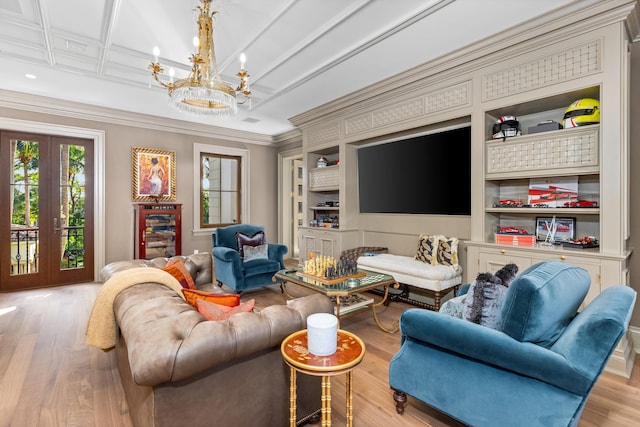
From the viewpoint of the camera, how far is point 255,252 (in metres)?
4.43

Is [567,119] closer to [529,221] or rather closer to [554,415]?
[529,221]

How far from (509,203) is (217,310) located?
2.97 meters

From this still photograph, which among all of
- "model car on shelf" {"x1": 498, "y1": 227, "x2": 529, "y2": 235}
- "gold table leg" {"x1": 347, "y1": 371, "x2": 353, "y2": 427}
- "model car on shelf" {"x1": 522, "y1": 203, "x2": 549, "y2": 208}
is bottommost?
"gold table leg" {"x1": 347, "y1": 371, "x2": 353, "y2": 427}

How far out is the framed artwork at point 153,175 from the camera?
524 cm

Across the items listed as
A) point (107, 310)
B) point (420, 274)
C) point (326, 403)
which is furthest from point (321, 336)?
point (420, 274)

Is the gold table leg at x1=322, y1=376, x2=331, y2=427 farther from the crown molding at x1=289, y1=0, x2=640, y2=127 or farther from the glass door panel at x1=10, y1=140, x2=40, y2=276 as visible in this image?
the glass door panel at x1=10, y1=140, x2=40, y2=276

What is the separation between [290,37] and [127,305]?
2636mm

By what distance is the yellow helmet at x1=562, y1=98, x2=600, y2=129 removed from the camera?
99.7 inches

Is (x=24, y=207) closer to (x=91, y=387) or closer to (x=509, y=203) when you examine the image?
(x=91, y=387)

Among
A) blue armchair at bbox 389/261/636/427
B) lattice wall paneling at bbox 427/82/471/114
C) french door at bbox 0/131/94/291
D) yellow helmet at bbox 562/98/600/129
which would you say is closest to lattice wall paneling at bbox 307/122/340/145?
lattice wall paneling at bbox 427/82/471/114

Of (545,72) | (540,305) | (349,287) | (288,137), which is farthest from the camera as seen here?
(288,137)

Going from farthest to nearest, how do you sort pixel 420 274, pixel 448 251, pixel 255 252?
1. pixel 255 252
2. pixel 448 251
3. pixel 420 274

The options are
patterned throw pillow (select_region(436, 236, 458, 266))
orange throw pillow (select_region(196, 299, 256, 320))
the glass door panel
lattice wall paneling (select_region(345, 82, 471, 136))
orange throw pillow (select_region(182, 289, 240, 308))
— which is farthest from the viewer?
the glass door panel

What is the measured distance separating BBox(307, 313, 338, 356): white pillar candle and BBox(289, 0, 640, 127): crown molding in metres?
3.04
